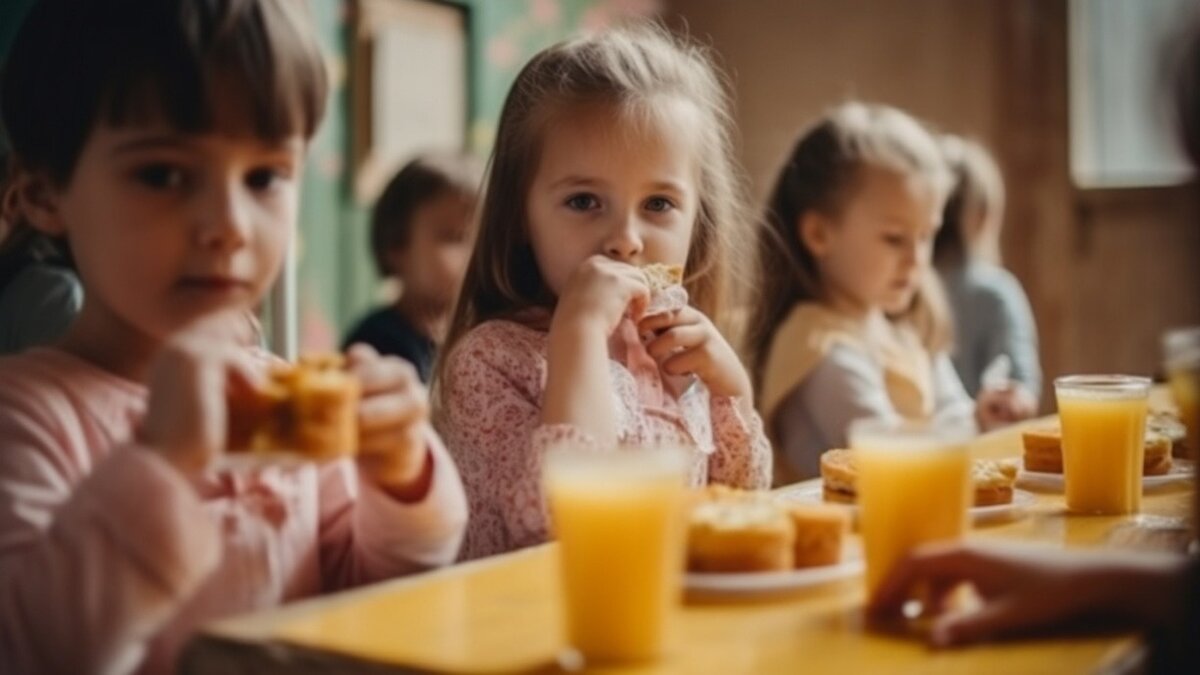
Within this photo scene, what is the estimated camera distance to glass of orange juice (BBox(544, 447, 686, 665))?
36.8 inches

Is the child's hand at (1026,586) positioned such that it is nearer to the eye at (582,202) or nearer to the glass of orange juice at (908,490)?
the glass of orange juice at (908,490)

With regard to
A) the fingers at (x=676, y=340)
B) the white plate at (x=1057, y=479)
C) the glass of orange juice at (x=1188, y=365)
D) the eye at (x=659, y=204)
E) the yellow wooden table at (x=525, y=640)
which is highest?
the eye at (x=659, y=204)

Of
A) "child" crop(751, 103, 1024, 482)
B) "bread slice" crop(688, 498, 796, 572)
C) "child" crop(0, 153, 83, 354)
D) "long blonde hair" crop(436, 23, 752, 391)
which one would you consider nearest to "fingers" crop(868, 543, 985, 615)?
"bread slice" crop(688, 498, 796, 572)

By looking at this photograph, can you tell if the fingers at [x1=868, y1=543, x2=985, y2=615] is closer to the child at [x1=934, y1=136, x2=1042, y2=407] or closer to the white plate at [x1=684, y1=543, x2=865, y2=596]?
the white plate at [x1=684, y1=543, x2=865, y2=596]

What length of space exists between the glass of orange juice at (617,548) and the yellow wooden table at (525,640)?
0.6 inches

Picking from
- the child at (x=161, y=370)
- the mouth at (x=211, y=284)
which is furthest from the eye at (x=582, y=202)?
the mouth at (x=211, y=284)

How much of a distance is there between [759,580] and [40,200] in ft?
2.40

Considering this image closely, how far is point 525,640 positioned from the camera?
98 centimetres

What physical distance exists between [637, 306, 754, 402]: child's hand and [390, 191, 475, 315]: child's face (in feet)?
5.98

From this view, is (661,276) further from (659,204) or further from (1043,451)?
(1043,451)

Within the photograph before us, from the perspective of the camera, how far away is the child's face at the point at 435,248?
351 cm

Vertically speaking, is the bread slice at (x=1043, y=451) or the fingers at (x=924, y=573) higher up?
the fingers at (x=924, y=573)

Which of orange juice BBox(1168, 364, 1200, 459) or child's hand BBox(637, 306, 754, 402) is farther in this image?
child's hand BBox(637, 306, 754, 402)

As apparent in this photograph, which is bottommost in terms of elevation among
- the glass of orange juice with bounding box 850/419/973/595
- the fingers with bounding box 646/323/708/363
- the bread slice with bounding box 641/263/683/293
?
the glass of orange juice with bounding box 850/419/973/595
